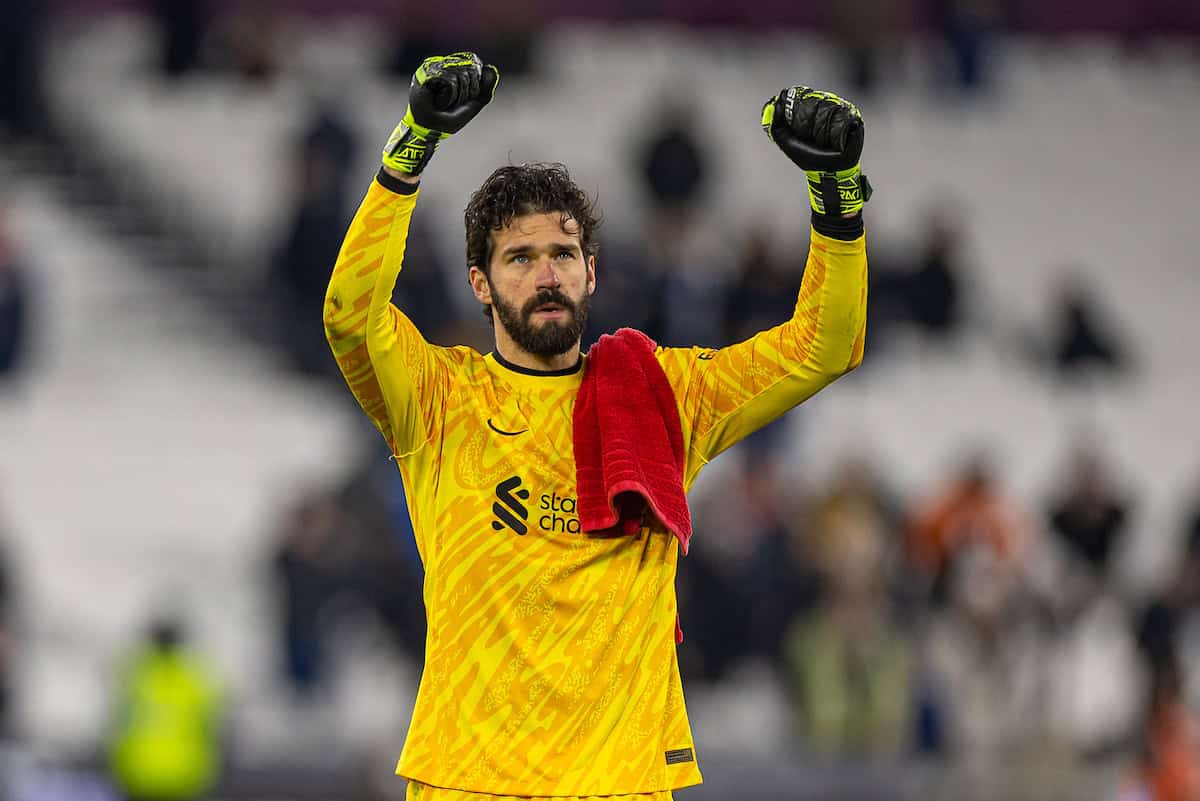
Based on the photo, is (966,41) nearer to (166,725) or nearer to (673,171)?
(673,171)

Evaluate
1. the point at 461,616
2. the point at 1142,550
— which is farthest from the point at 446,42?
the point at 461,616

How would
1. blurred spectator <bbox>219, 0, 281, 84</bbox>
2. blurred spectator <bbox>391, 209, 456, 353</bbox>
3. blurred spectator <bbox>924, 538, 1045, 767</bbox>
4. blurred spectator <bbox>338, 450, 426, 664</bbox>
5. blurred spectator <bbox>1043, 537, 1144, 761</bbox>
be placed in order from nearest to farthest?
blurred spectator <bbox>338, 450, 426, 664</bbox>, blurred spectator <bbox>924, 538, 1045, 767</bbox>, blurred spectator <bbox>1043, 537, 1144, 761</bbox>, blurred spectator <bbox>391, 209, 456, 353</bbox>, blurred spectator <bbox>219, 0, 281, 84</bbox>

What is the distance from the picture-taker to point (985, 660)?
13.2 meters

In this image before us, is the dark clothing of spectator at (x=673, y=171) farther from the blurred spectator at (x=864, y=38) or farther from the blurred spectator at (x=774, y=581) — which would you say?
the blurred spectator at (x=774, y=581)

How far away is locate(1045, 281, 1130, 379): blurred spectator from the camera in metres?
16.8

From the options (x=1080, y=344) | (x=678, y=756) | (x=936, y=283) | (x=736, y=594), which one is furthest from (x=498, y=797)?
(x=1080, y=344)

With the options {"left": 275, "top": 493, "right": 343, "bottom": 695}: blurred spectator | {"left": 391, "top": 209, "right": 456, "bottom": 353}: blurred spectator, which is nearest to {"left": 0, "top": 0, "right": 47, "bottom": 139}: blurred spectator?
{"left": 391, "top": 209, "right": 456, "bottom": 353}: blurred spectator

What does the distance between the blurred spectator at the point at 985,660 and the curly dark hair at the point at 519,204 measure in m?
8.57

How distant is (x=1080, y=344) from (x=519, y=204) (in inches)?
499

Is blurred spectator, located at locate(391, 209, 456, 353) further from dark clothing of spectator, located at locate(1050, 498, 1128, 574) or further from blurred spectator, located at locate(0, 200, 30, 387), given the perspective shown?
dark clothing of spectator, located at locate(1050, 498, 1128, 574)

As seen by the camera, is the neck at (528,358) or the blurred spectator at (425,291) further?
the blurred spectator at (425,291)

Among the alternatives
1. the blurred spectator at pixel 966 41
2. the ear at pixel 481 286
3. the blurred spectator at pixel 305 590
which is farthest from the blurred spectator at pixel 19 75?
the ear at pixel 481 286

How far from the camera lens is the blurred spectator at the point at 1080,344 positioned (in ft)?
55.1

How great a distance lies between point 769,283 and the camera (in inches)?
583
